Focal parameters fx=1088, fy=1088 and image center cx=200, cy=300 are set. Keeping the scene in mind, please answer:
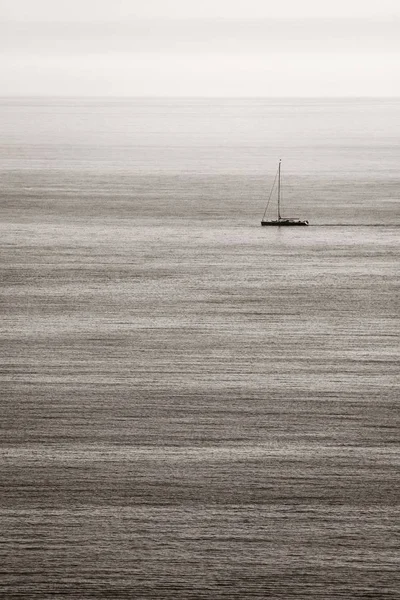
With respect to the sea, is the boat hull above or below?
above

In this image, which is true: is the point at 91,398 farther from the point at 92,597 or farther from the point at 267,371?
the point at 92,597

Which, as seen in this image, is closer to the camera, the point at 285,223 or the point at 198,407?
the point at 198,407

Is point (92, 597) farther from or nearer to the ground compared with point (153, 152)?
nearer to the ground

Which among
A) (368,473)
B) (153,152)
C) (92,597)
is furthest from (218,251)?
(153,152)

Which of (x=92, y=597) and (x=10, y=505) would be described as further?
(x=10, y=505)

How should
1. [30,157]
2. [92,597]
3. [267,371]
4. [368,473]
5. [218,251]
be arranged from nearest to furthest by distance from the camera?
[92,597] < [368,473] < [267,371] < [218,251] < [30,157]

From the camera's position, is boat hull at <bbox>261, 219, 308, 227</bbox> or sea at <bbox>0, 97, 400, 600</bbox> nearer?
sea at <bbox>0, 97, 400, 600</bbox>

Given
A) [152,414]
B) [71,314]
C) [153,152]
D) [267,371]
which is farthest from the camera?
[153,152]

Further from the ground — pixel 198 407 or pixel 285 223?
pixel 285 223
